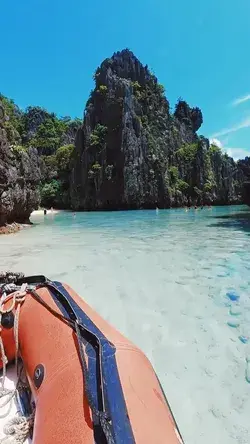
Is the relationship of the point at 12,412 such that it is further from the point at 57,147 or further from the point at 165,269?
the point at 57,147

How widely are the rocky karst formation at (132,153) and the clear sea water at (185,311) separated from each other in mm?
34070

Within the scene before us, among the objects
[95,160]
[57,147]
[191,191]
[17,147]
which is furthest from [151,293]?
[57,147]

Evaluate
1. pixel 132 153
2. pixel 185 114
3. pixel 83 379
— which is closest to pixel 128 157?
pixel 132 153

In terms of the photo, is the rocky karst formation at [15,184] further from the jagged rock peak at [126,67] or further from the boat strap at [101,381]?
the jagged rock peak at [126,67]

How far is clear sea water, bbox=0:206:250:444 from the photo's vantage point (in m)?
2.06

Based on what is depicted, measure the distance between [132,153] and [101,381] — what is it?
41.0m

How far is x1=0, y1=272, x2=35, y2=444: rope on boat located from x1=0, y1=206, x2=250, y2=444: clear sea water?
39.4 inches

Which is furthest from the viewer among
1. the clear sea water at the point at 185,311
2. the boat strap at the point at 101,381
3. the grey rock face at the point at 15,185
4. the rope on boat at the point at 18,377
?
the grey rock face at the point at 15,185

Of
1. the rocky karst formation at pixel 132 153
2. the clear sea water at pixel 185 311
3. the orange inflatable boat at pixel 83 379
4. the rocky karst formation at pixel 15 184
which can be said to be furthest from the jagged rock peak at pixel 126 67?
the orange inflatable boat at pixel 83 379

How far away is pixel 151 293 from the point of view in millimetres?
4367

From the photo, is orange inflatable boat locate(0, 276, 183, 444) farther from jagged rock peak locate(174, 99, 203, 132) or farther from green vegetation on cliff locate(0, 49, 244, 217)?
jagged rock peak locate(174, 99, 203, 132)

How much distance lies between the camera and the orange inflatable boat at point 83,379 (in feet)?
3.43

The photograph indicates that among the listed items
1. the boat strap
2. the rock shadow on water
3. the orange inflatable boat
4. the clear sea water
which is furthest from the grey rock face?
the boat strap

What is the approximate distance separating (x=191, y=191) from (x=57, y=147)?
27257 mm
